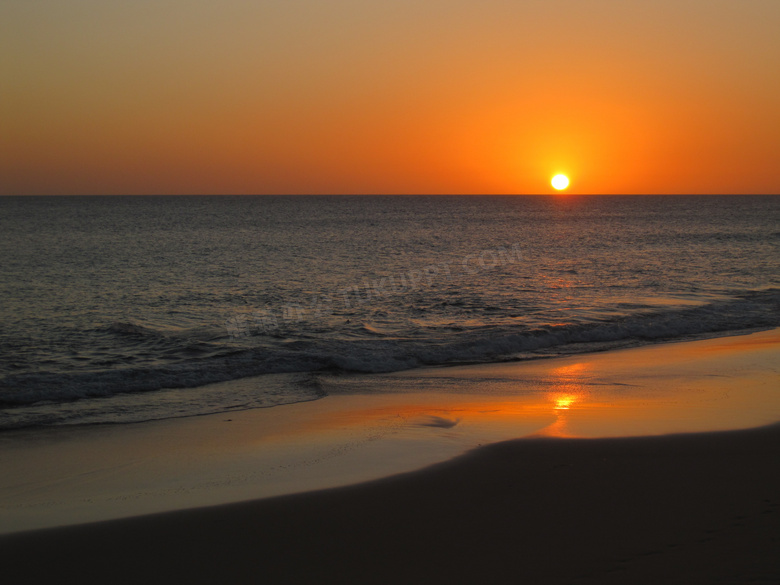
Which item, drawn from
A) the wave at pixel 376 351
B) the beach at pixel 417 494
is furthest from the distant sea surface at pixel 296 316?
the beach at pixel 417 494

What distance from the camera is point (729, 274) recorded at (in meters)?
27.0

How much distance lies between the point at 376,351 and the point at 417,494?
7593mm

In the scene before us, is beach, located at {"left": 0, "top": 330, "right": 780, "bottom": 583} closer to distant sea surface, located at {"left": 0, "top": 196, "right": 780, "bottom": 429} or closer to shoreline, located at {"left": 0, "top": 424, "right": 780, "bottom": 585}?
shoreline, located at {"left": 0, "top": 424, "right": 780, "bottom": 585}

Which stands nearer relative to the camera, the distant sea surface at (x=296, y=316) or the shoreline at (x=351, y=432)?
the shoreline at (x=351, y=432)

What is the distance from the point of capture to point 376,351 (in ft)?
43.1

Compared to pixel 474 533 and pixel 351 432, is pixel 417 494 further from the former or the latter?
pixel 351 432

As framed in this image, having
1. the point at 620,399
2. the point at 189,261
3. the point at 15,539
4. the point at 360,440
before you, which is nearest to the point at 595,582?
the point at 360,440

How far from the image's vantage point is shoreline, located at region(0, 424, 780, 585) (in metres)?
4.23

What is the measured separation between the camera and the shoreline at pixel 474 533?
13.9 feet

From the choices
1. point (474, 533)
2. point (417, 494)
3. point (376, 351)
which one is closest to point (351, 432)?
point (417, 494)

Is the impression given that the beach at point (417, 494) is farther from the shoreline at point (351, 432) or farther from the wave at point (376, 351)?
the wave at point (376, 351)

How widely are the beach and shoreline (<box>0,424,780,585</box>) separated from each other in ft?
0.06

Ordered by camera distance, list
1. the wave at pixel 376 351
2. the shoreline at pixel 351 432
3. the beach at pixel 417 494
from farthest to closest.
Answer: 1. the wave at pixel 376 351
2. the shoreline at pixel 351 432
3. the beach at pixel 417 494

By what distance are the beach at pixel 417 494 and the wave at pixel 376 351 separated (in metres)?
2.69
